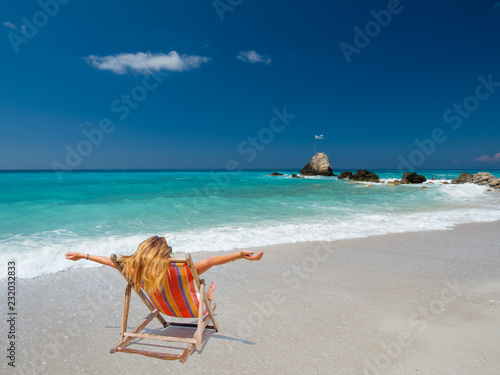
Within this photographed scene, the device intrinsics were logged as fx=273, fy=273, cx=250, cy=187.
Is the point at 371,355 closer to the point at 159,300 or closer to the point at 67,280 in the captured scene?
the point at 159,300

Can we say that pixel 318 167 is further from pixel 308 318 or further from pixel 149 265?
pixel 149 265

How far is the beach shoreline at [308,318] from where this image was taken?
2674 millimetres

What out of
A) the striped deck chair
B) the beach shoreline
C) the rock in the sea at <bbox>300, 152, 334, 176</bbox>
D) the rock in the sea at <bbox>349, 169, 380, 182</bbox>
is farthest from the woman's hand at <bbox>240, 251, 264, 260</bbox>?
the rock in the sea at <bbox>300, 152, 334, 176</bbox>

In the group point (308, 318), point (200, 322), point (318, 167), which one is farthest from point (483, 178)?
point (318, 167)

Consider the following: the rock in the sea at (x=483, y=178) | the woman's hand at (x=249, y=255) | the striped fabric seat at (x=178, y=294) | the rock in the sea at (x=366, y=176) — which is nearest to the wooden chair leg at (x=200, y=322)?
the striped fabric seat at (x=178, y=294)

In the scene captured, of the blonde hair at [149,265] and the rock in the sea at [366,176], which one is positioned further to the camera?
the rock in the sea at [366,176]

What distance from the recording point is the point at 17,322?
3.42m

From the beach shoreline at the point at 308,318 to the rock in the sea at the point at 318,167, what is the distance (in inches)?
2707

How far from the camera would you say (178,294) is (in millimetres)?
2678

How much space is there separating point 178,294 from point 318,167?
7423cm

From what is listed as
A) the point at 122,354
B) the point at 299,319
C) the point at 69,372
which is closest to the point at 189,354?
the point at 122,354

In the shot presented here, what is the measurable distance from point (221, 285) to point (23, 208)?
528 inches

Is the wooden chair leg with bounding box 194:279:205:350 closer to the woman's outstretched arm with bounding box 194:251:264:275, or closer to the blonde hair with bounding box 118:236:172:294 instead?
the woman's outstretched arm with bounding box 194:251:264:275

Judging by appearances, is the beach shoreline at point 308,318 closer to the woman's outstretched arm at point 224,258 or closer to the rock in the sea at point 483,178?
the woman's outstretched arm at point 224,258
